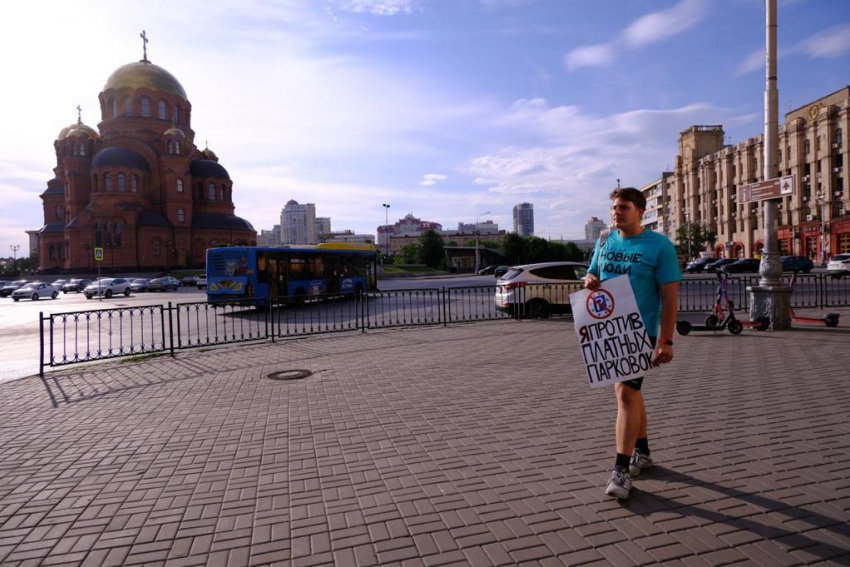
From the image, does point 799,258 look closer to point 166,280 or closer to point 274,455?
point 274,455

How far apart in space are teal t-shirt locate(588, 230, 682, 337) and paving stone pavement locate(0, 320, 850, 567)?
1307mm

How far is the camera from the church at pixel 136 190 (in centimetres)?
6212

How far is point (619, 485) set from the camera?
142 inches

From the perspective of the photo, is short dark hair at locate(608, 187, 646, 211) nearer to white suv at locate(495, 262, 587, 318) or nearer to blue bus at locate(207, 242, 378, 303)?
white suv at locate(495, 262, 587, 318)

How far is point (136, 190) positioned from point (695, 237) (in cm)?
7518

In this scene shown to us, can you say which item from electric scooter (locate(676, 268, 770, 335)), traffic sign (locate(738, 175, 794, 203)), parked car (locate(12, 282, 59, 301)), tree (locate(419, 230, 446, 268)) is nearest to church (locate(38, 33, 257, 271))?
parked car (locate(12, 282, 59, 301))

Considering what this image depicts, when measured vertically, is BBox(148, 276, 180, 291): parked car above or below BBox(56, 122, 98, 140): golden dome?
below

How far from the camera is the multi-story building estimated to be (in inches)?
2174

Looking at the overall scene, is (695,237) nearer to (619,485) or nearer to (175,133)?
(175,133)

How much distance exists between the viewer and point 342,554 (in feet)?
10.0

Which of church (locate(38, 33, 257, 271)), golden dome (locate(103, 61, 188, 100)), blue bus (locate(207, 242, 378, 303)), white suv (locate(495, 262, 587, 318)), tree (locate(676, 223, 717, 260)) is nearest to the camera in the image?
white suv (locate(495, 262, 587, 318))

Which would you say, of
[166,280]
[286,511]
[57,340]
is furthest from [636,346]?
[166,280]

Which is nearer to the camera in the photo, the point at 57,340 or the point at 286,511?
the point at 286,511

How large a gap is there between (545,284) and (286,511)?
40.0ft
